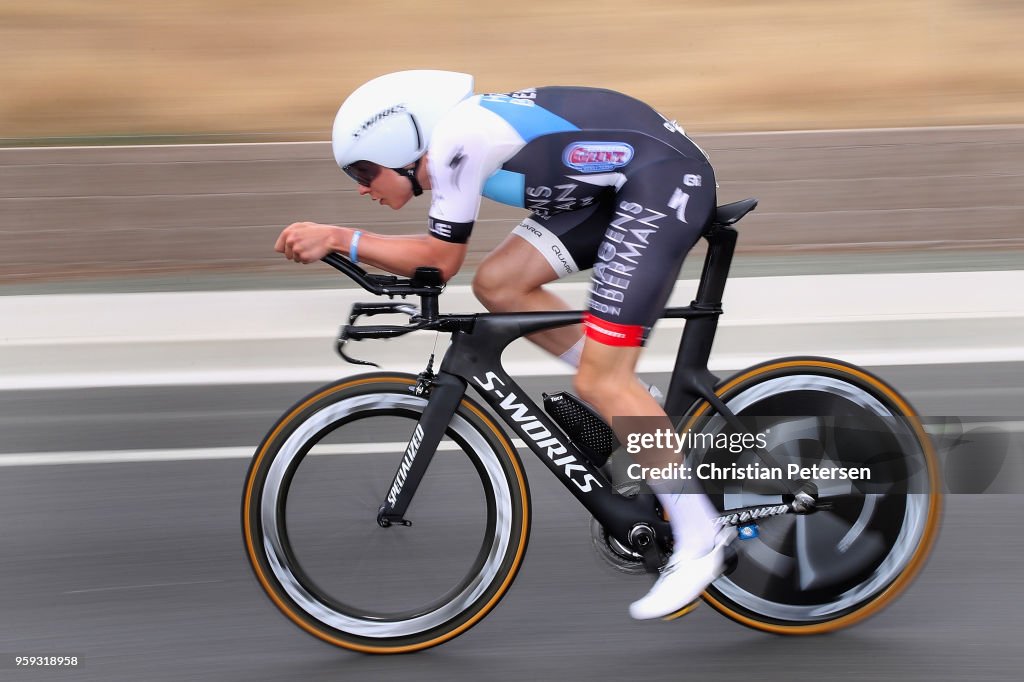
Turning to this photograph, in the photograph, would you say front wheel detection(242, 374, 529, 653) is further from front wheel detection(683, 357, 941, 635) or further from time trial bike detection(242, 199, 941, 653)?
front wheel detection(683, 357, 941, 635)

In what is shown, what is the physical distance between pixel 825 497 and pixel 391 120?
1709 millimetres

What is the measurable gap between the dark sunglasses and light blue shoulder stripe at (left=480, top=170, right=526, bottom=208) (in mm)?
300

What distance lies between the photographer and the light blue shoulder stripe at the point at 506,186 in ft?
10.8

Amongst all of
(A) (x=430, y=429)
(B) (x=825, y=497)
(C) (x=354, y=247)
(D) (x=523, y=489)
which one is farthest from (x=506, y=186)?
(B) (x=825, y=497)

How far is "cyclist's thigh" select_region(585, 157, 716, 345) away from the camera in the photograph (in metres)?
3.29

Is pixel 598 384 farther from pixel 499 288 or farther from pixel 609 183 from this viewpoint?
pixel 609 183

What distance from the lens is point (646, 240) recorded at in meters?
3.29

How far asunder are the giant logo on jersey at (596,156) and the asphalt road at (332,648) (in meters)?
1.45

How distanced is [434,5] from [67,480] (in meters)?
8.26

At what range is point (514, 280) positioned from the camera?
3543 millimetres

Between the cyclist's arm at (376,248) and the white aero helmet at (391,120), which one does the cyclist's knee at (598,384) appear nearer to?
the cyclist's arm at (376,248)

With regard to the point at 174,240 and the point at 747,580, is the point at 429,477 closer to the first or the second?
the point at 747,580

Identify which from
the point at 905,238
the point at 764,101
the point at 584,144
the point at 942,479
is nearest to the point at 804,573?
the point at 942,479

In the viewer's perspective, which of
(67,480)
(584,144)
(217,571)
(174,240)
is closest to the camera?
(584,144)
